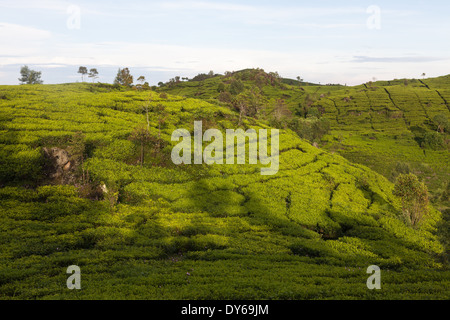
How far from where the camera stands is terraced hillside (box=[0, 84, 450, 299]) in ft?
51.3

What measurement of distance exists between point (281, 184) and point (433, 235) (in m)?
21.6

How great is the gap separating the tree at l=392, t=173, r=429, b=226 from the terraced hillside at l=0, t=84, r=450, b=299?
1791 mm

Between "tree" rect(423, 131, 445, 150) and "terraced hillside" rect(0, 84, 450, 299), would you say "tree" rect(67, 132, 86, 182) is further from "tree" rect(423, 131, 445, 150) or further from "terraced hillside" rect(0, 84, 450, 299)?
"tree" rect(423, 131, 445, 150)

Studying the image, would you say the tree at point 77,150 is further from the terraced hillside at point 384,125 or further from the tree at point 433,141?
the tree at point 433,141

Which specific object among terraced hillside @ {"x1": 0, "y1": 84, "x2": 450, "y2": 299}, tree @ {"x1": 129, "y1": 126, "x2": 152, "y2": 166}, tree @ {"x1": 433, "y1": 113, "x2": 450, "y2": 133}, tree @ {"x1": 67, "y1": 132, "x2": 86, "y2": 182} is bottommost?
terraced hillside @ {"x1": 0, "y1": 84, "x2": 450, "y2": 299}

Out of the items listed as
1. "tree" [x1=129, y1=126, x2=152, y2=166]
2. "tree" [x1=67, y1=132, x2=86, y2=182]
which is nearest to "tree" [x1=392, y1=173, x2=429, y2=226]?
"tree" [x1=129, y1=126, x2=152, y2=166]

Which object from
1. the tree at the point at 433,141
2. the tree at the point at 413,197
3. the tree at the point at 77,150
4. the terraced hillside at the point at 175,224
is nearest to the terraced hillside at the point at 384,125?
the tree at the point at 433,141

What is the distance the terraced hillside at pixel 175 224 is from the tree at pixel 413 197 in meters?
1.79

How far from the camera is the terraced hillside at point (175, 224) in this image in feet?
51.3

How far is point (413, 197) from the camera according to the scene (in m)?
35.0

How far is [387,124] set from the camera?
461 feet

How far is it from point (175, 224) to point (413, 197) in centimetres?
3376

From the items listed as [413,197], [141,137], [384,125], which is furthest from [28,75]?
[384,125]

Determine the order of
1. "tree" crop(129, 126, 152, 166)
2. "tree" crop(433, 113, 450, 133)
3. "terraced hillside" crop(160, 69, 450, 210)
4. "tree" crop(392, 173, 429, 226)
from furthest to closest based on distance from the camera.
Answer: "tree" crop(433, 113, 450, 133), "terraced hillside" crop(160, 69, 450, 210), "tree" crop(129, 126, 152, 166), "tree" crop(392, 173, 429, 226)
